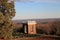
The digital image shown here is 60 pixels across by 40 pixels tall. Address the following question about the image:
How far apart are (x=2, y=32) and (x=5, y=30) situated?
33 cm

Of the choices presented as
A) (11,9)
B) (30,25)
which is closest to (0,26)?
(11,9)

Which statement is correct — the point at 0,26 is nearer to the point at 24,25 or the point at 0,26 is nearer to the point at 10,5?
the point at 10,5

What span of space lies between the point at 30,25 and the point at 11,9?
1777 cm

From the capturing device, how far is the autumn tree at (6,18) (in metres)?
17.7

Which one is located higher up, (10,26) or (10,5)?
(10,5)

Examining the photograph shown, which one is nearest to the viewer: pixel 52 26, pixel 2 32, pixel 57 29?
pixel 2 32

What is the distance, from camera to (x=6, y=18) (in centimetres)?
1778

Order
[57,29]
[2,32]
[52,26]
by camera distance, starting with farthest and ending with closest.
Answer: [52,26] → [57,29] → [2,32]

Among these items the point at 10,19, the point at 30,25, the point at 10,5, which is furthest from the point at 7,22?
the point at 30,25

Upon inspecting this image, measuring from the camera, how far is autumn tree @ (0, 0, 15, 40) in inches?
697

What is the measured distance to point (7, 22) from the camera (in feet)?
58.6

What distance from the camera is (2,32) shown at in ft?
58.1

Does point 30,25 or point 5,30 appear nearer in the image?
point 5,30

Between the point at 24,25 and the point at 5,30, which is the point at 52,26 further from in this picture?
the point at 5,30
